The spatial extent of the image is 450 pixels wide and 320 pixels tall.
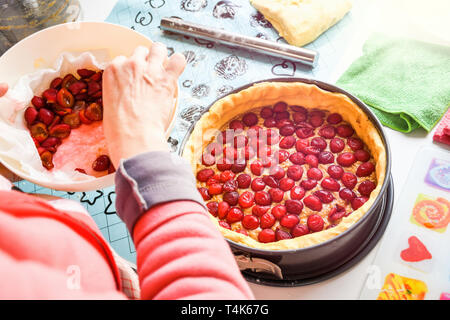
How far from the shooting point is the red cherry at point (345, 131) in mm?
968

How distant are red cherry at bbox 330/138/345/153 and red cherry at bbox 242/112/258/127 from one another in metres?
0.21

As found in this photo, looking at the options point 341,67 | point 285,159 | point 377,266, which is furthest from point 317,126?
point 377,266

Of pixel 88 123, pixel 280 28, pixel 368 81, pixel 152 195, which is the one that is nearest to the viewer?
pixel 152 195

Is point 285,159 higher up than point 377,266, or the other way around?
→ point 285,159

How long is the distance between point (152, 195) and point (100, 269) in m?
0.12

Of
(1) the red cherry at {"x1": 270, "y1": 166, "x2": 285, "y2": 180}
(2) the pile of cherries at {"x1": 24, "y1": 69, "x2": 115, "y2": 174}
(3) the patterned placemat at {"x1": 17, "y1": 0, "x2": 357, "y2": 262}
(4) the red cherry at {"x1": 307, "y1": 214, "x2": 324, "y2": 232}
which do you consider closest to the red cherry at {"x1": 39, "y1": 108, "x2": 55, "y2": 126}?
(2) the pile of cherries at {"x1": 24, "y1": 69, "x2": 115, "y2": 174}

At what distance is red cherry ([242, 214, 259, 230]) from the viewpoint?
2.90 ft

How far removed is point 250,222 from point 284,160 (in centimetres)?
19

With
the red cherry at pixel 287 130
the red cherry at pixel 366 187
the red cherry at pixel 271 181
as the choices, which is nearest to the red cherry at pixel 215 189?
the red cherry at pixel 271 181

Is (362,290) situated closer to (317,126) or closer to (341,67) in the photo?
(317,126)

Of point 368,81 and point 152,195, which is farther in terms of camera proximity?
point 368,81

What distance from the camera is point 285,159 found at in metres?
0.96

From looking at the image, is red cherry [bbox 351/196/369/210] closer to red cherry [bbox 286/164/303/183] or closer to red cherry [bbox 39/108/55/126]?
red cherry [bbox 286/164/303/183]
